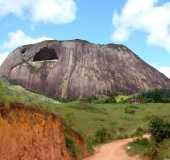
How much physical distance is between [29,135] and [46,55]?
270ft

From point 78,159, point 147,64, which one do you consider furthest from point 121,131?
point 147,64

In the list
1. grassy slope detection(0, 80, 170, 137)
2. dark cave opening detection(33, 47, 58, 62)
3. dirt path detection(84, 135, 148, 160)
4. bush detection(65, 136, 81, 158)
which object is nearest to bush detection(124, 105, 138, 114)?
grassy slope detection(0, 80, 170, 137)

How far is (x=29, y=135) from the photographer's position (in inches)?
941

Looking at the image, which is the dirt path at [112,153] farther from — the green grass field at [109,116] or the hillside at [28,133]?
the green grass field at [109,116]

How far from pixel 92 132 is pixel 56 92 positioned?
47.0m

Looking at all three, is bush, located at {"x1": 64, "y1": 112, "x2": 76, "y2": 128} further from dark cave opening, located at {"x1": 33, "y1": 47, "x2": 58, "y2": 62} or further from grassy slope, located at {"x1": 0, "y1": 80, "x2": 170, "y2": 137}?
dark cave opening, located at {"x1": 33, "y1": 47, "x2": 58, "y2": 62}

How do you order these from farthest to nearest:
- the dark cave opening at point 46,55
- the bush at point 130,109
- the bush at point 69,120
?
1. the dark cave opening at point 46,55
2. the bush at point 130,109
3. the bush at point 69,120

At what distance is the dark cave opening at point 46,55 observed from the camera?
346 feet

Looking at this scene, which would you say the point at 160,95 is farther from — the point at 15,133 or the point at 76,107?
the point at 15,133

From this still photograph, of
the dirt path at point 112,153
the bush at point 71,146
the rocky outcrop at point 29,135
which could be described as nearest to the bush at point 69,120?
the dirt path at point 112,153

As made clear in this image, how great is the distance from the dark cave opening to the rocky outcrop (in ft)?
247

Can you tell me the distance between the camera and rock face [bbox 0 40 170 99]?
3917 inches

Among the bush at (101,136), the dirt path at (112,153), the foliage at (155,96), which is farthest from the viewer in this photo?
the foliage at (155,96)

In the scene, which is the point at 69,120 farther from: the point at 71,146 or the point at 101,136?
the point at 71,146
